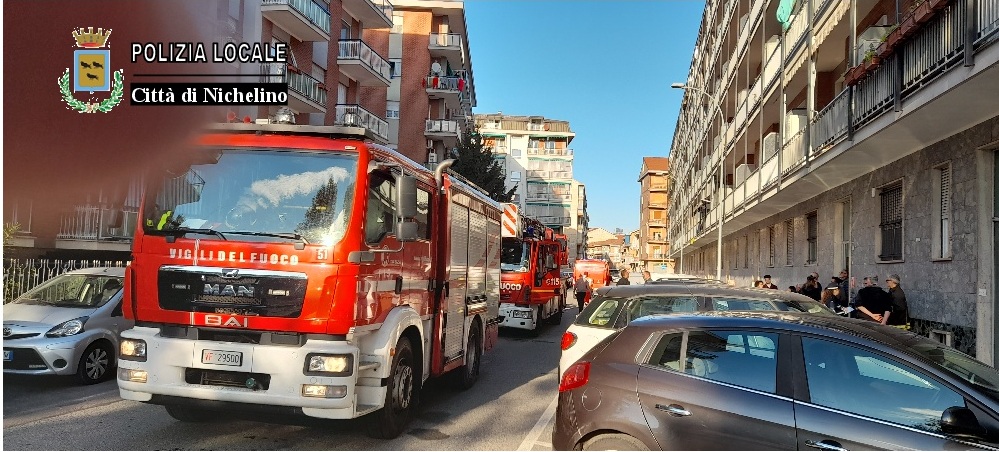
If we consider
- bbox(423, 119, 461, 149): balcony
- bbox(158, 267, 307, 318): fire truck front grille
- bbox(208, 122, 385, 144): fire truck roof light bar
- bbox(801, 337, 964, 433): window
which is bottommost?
bbox(801, 337, 964, 433): window

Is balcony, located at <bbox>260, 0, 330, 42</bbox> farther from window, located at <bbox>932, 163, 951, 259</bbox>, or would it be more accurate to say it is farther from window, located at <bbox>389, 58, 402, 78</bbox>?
window, located at <bbox>932, 163, 951, 259</bbox>

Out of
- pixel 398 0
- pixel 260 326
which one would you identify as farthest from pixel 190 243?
pixel 398 0

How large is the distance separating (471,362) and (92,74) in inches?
310

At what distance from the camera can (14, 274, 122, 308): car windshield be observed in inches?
356

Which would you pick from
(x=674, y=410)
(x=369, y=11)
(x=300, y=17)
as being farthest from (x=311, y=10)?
(x=674, y=410)

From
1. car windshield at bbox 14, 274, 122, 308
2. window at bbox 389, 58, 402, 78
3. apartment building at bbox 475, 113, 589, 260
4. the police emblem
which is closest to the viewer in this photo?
car windshield at bbox 14, 274, 122, 308

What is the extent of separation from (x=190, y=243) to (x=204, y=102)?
4177 millimetres

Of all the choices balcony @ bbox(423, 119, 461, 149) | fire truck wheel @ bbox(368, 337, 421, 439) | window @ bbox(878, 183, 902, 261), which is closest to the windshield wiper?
fire truck wheel @ bbox(368, 337, 421, 439)

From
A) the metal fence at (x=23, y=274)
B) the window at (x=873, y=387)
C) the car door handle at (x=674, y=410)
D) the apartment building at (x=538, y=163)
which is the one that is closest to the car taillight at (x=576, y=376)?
the car door handle at (x=674, y=410)

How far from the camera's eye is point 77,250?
656 inches

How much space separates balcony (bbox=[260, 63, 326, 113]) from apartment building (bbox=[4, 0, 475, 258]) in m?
0.05

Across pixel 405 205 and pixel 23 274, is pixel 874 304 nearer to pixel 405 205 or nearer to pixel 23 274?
pixel 405 205

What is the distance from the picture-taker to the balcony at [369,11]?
2953 centimetres

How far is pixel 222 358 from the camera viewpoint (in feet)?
17.7
